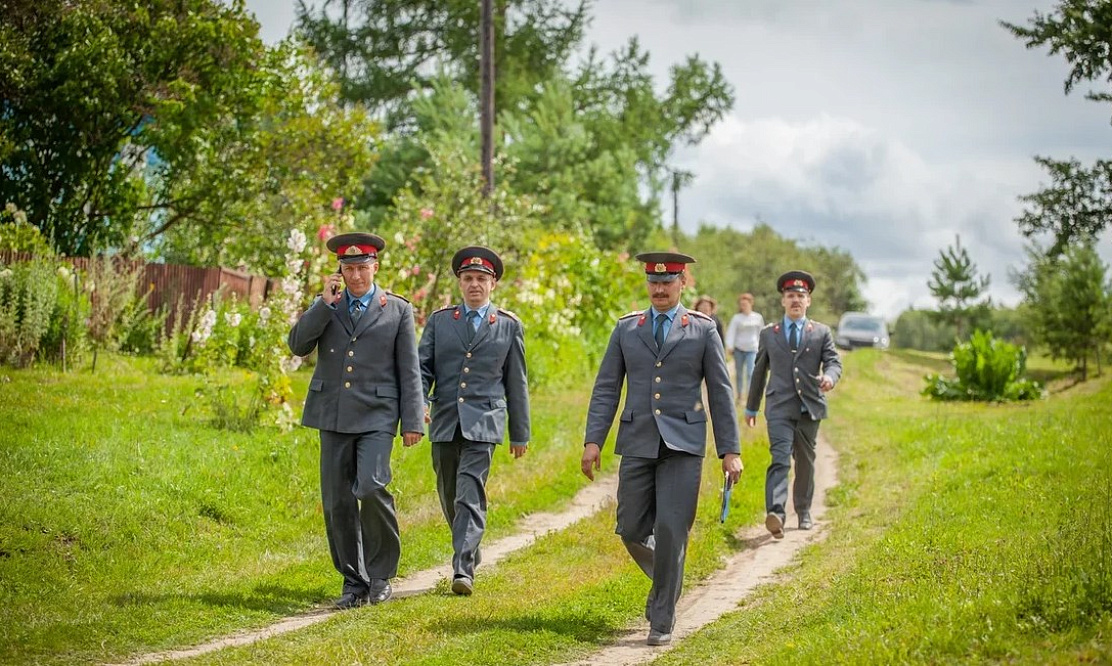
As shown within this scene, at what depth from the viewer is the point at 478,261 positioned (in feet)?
30.9

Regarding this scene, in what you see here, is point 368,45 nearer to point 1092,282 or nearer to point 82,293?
Result: point 1092,282

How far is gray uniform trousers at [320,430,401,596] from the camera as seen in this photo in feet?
28.7

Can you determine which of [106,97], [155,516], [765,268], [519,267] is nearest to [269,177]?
[106,97]

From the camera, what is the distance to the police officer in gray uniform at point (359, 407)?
874 centimetres

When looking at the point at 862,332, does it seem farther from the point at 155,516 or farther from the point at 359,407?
the point at 359,407

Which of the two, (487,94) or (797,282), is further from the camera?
(487,94)

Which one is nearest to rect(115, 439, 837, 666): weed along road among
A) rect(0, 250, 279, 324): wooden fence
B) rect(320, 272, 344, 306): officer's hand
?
rect(320, 272, 344, 306): officer's hand

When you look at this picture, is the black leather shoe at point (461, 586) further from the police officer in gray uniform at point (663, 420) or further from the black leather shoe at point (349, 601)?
the police officer in gray uniform at point (663, 420)

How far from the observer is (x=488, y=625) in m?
7.85

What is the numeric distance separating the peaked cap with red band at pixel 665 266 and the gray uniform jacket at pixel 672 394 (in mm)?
250

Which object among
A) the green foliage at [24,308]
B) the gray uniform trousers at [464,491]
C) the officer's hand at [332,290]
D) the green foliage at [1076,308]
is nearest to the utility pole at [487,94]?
the green foliage at [24,308]

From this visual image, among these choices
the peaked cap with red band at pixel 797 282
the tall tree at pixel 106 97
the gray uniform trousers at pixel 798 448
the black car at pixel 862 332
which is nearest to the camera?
the gray uniform trousers at pixel 798 448

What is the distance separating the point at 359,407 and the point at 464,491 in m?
1.03

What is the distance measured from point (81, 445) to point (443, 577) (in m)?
3.85
